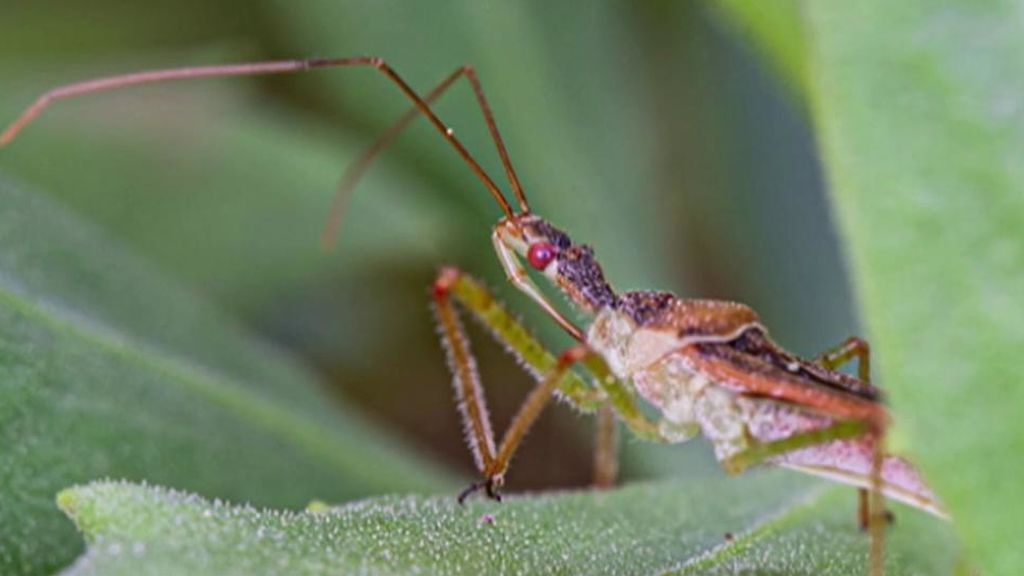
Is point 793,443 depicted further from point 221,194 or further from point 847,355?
point 221,194

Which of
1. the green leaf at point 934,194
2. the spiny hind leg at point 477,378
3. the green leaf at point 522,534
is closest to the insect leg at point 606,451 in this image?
the green leaf at point 522,534

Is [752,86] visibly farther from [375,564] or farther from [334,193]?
[375,564]

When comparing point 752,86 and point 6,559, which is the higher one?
point 752,86

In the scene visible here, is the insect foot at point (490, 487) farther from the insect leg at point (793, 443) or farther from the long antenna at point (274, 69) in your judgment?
the long antenna at point (274, 69)

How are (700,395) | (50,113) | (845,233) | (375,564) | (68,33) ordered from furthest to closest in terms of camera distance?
(68,33)
(50,113)
(700,395)
(375,564)
(845,233)

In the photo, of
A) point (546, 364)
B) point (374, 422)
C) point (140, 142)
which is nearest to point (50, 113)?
point (140, 142)

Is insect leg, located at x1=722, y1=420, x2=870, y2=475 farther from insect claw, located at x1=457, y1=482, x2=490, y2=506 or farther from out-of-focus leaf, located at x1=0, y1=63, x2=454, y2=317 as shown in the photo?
out-of-focus leaf, located at x1=0, y1=63, x2=454, y2=317

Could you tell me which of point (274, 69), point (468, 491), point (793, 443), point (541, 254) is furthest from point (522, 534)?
point (274, 69)

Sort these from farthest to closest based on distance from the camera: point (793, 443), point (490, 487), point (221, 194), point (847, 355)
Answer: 1. point (221, 194)
2. point (847, 355)
3. point (490, 487)
4. point (793, 443)
